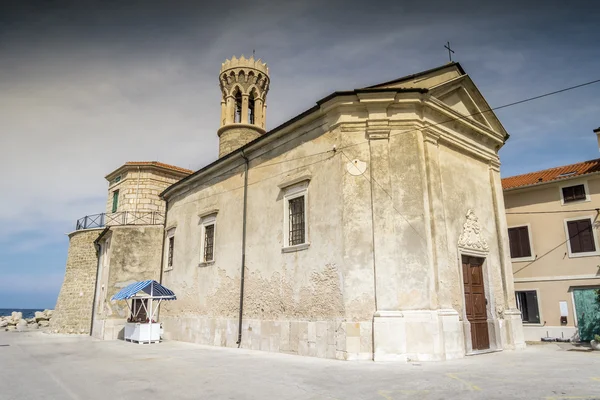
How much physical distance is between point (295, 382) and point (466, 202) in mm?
7880

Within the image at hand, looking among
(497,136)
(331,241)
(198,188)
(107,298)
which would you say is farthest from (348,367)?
(107,298)

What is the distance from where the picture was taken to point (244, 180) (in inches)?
586

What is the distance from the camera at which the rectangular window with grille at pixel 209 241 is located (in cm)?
1636

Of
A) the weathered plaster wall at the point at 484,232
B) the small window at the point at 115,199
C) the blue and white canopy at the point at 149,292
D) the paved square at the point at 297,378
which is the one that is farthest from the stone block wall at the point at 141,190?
the weathered plaster wall at the point at 484,232

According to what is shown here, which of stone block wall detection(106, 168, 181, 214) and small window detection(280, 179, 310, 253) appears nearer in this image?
small window detection(280, 179, 310, 253)

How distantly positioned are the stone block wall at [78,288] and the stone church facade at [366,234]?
28.1 feet

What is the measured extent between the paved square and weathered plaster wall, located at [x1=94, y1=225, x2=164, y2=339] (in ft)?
27.2

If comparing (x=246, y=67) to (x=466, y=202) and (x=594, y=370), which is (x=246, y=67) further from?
(x=594, y=370)

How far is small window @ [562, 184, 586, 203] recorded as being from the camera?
18.2 m

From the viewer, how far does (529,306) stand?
62.1 feet

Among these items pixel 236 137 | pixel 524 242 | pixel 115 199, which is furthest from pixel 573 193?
pixel 115 199

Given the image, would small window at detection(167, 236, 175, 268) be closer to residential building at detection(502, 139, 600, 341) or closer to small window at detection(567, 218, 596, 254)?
residential building at detection(502, 139, 600, 341)

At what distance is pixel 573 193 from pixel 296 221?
13.3 meters

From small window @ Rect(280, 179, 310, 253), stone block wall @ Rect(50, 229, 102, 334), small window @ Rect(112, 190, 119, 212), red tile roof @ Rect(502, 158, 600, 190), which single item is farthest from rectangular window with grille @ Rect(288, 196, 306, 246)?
small window @ Rect(112, 190, 119, 212)
